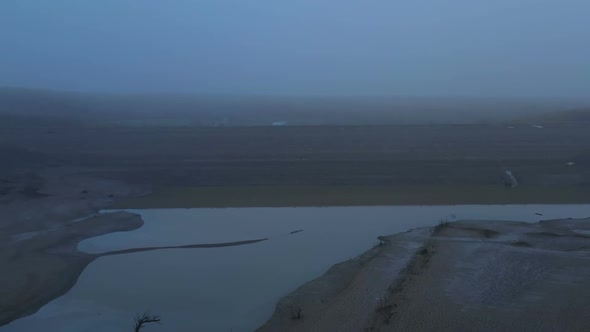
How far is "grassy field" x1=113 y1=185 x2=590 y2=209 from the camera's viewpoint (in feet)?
58.7

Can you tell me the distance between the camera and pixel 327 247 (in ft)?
43.4

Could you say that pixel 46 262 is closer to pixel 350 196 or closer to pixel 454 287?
pixel 454 287

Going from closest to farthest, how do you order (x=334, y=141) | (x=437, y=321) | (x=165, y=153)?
1. (x=437, y=321)
2. (x=165, y=153)
3. (x=334, y=141)

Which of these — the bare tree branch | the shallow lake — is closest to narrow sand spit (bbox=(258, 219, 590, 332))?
the shallow lake

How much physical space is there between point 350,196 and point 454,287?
29.3 feet

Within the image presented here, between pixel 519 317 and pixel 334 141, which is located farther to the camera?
pixel 334 141

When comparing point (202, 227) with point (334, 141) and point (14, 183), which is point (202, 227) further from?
point (334, 141)

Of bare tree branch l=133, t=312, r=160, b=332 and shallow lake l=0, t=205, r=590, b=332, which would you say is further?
shallow lake l=0, t=205, r=590, b=332

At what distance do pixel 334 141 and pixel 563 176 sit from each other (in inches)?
492

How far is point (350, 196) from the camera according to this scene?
1878cm

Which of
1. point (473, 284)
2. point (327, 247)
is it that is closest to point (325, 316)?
point (473, 284)

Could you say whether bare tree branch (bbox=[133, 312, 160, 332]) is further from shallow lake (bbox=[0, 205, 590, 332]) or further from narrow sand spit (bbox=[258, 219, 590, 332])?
narrow sand spit (bbox=[258, 219, 590, 332])

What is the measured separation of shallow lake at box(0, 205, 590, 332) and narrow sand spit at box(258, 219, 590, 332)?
68 centimetres

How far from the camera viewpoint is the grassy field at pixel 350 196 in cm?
1789
